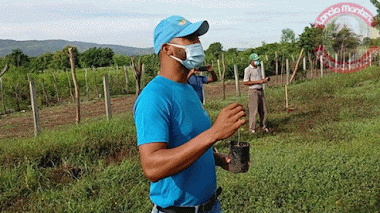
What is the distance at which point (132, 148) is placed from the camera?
6461mm

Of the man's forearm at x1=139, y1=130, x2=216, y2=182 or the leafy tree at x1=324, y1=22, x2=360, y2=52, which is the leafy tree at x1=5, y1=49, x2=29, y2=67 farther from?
the man's forearm at x1=139, y1=130, x2=216, y2=182

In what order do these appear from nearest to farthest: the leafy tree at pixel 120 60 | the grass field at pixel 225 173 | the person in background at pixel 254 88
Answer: the grass field at pixel 225 173 < the person in background at pixel 254 88 < the leafy tree at pixel 120 60

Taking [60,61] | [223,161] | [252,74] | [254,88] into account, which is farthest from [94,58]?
[223,161]

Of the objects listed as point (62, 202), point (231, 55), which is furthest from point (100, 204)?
point (231, 55)

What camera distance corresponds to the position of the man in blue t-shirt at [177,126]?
1.49m

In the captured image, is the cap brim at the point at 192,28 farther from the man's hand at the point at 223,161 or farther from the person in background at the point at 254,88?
the person in background at the point at 254,88

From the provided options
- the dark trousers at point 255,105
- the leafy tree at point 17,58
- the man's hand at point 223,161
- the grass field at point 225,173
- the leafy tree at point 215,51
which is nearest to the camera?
the man's hand at point 223,161

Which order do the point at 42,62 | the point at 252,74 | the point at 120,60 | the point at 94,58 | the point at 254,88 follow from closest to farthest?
the point at 252,74 < the point at 254,88 < the point at 94,58 < the point at 120,60 < the point at 42,62

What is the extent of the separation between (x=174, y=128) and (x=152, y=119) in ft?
0.50

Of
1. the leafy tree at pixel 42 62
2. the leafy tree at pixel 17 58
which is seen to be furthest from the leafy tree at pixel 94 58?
the leafy tree at pixel 17 58

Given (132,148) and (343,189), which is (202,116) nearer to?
(343,189)

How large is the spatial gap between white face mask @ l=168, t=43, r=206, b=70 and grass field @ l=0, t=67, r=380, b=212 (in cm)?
286

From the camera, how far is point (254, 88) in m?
8.46

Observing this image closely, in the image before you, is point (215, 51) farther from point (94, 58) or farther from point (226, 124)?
point (226, 124)
